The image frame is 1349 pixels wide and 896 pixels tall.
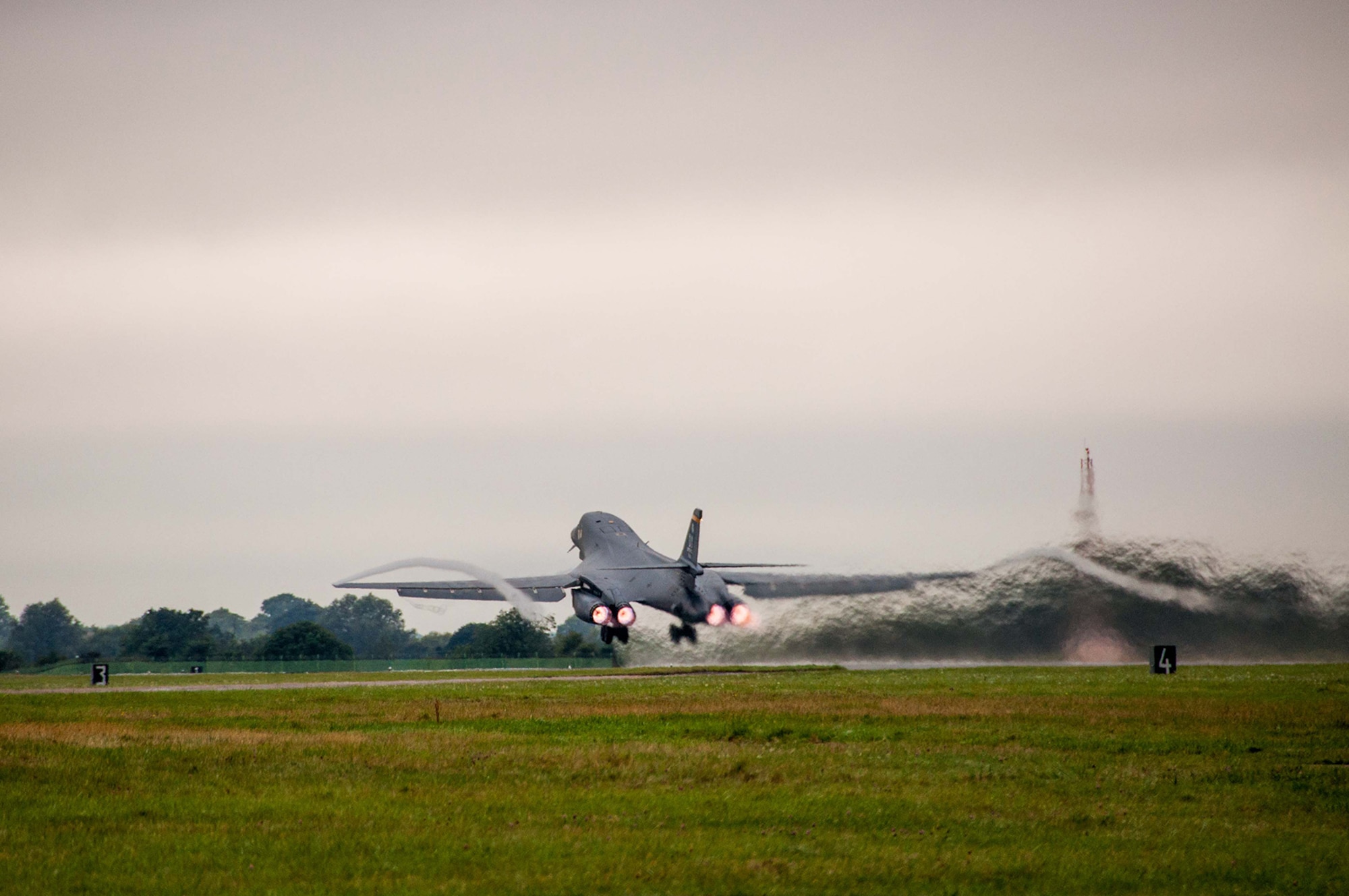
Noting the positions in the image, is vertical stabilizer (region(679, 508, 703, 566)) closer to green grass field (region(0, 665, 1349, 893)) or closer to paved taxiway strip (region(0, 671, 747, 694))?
paved taxiway strip (region(0, 671, 747, 694))

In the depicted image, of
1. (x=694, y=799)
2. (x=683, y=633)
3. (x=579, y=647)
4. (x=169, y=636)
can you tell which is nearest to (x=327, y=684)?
(x=683, y=633)

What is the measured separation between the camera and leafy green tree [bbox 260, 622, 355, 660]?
118 m

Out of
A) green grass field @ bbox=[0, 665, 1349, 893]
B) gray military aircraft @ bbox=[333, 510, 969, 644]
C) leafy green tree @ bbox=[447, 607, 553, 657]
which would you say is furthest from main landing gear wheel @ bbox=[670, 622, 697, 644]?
leafy green tree @ bbox=[447, 607, 553, 657]

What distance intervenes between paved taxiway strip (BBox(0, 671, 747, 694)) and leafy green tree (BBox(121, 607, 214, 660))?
72.0 metres

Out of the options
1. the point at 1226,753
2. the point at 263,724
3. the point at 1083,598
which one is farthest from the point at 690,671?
the point at 1226,753

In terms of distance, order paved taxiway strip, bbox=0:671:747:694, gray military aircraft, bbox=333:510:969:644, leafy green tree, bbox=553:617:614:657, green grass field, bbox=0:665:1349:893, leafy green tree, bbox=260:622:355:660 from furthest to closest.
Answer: leafy green tree, bbox=260:622:355:660
leafy green tree, bbox=553:617:614:657
gray military aircraft, bbox=333:510:969:644
paved taxiway strip, bbox=0:671:747:694
green grass field, bbox=0:665:1349:893

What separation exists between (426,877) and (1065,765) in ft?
46.3

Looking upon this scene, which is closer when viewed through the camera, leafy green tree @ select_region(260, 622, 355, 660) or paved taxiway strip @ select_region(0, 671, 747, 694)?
paved taxiway strip @ select_region(0, 671, 747, 694)

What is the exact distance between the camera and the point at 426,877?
15648 mm

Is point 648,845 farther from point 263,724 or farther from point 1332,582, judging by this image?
point 1332,582

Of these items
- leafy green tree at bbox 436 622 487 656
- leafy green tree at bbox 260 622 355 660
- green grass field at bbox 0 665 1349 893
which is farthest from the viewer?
leafy green tree at bbox 436 622 487 656

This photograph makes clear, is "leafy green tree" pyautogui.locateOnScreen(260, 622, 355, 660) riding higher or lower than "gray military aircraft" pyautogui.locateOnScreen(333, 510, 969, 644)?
lower

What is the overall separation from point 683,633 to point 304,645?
59935 millimetres

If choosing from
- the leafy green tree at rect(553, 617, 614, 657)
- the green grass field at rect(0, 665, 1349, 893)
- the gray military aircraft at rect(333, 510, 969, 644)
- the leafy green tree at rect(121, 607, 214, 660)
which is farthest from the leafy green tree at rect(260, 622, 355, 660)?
the green grass field at rect(0, 665, 1349, 893)
